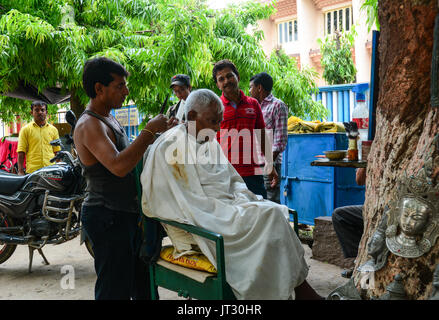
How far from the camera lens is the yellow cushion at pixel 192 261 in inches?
83.2

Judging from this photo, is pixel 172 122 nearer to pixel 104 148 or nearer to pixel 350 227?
pixel 104 148

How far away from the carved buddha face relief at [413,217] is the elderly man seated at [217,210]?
0.58m

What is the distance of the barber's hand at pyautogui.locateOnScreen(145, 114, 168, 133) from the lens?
7.23 feet

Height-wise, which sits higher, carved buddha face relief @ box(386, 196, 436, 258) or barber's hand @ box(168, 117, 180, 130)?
barber's hand @ box(168, 117, 180, 130)

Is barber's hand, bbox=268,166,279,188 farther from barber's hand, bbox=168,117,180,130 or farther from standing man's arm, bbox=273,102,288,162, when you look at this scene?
barber's hand, bbox=168,117,180,130

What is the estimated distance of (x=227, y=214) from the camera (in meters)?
2.28

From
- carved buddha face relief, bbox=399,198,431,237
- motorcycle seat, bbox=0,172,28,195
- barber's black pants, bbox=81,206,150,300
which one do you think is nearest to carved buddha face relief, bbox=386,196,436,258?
carved buddha face relief, bbox=399,198,431,237

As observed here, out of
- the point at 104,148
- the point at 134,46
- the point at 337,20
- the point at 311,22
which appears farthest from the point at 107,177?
the point at 337,20

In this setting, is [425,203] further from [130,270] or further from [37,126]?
[37,126]

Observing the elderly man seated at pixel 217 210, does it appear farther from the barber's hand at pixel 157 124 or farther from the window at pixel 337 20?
the window at pixel 337 20

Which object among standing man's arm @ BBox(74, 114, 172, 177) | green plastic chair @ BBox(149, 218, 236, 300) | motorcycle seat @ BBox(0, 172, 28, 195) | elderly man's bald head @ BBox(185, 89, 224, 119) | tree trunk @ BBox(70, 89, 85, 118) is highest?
tree trunk @ BBox(70, 89, 85, 118)

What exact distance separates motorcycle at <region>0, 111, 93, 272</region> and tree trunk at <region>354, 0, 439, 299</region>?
2884 mm

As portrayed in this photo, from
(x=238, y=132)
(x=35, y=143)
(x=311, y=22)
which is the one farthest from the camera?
(x=311, y=22)

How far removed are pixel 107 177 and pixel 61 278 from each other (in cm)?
231
